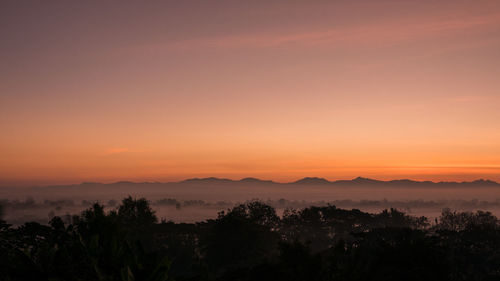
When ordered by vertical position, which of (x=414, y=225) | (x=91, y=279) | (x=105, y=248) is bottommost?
(x=414, y=225)

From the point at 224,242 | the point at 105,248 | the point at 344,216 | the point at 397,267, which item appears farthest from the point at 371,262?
the point at 344,216

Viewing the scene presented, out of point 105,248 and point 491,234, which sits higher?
point 105,248

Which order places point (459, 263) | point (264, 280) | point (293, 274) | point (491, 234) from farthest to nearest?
point (491, 234), point (459, 263), point (264, 280), point (293, 274)

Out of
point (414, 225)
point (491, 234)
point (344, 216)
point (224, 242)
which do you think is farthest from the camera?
point (414, 225)

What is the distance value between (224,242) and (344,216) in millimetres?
37543

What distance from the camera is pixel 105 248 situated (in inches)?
434

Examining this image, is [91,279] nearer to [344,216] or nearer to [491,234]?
[491,234]

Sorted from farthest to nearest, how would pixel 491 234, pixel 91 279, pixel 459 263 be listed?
pixel 491 234, pixel 459 263, pixel 91 279

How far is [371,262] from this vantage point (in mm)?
25250

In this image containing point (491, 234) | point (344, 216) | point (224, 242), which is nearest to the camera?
point (491, 234)

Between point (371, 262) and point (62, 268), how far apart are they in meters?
19.1

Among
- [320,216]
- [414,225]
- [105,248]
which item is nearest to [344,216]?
[320,216]

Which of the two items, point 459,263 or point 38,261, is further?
point 459,263

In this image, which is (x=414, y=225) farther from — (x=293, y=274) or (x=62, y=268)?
(x=62, y=268)
